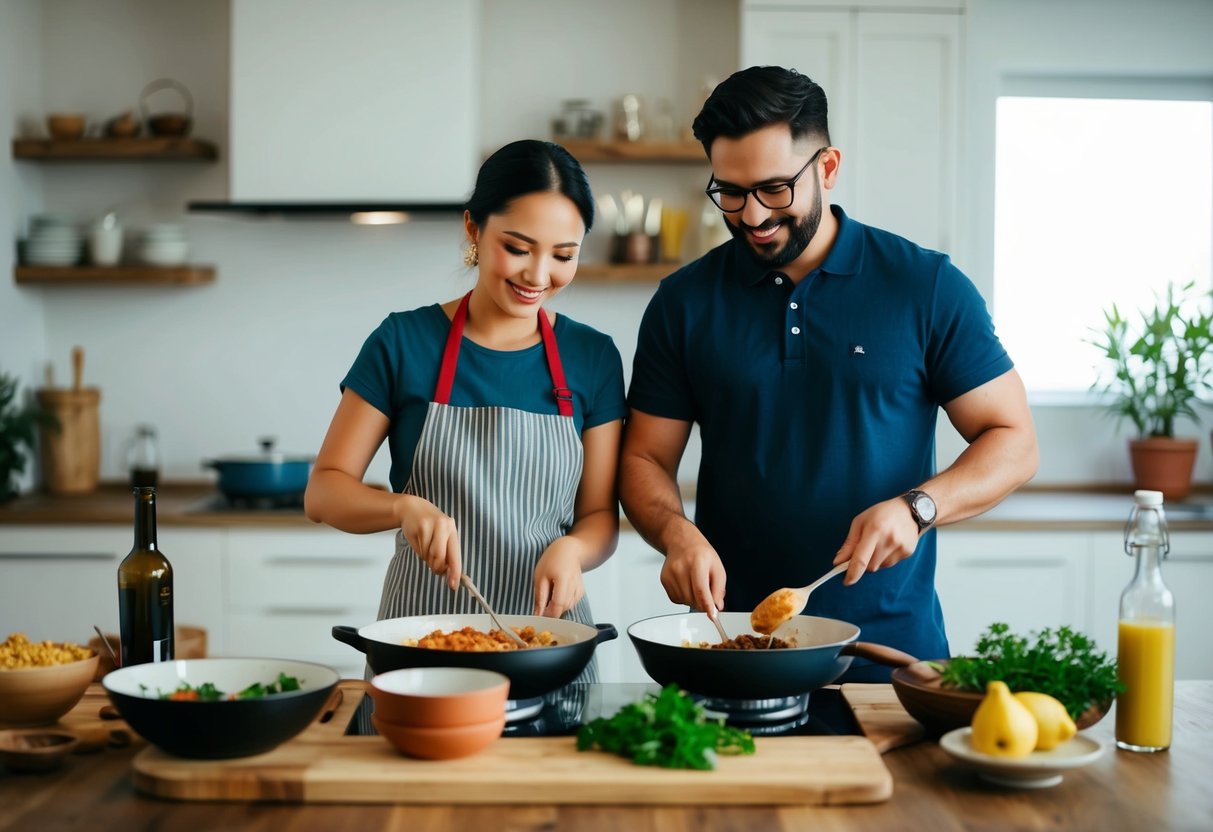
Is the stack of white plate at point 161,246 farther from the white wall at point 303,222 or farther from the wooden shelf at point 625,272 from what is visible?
the wooden shelf at point 625,272

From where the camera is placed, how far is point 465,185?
12.1 feet

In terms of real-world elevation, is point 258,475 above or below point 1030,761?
above

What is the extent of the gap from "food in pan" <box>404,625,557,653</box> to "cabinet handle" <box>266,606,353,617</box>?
188cm

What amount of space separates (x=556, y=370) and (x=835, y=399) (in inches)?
17.9

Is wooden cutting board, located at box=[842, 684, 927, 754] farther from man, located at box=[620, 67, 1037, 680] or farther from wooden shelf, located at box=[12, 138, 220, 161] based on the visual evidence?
wooden shelf, located at box=[12, 138, 220, 161]

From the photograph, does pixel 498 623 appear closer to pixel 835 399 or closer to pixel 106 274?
pixel 835 399

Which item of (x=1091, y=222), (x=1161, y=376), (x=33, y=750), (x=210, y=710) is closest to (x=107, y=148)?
(x=33, y=750)

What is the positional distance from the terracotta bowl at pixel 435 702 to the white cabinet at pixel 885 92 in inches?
104

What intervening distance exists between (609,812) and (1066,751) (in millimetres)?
513

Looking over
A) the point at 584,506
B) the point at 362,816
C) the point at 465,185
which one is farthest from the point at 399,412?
the point at 465,185

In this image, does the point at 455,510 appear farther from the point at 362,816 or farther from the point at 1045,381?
the point at 1045,381

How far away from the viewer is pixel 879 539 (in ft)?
5.56

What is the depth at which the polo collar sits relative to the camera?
2027 mm

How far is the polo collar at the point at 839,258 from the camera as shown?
2.03 metres
